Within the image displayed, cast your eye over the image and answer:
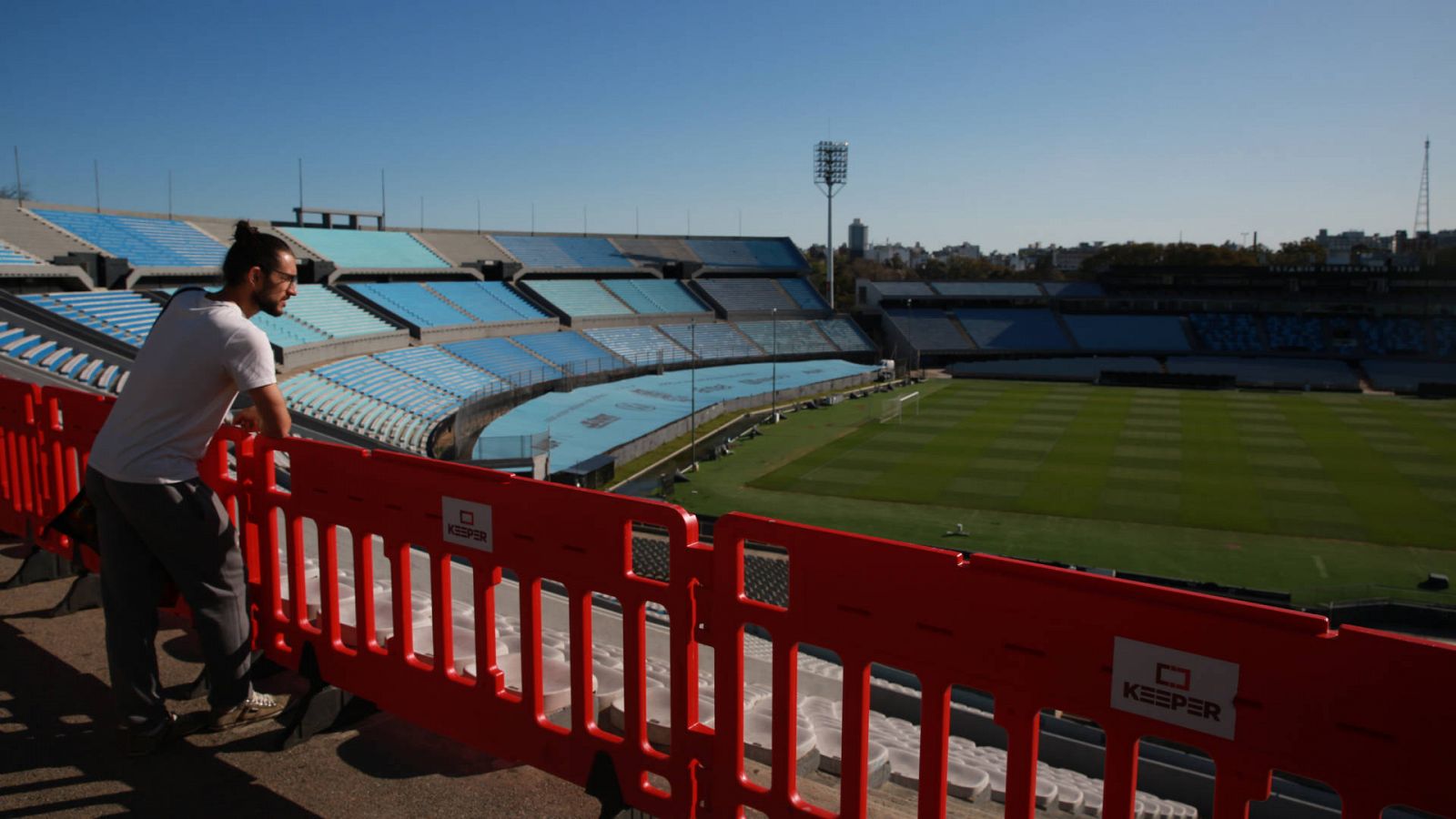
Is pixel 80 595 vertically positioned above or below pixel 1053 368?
above

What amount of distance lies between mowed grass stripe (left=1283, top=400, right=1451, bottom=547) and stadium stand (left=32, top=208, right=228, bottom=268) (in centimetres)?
3652

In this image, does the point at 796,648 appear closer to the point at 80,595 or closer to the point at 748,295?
the point at 80,595

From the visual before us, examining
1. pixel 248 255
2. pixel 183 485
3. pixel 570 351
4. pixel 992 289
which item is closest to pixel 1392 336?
pixel 992 289

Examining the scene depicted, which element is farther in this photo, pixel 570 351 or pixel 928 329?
pixel 928 329

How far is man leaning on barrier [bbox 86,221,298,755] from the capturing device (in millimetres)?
3678

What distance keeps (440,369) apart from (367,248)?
41.5 feet

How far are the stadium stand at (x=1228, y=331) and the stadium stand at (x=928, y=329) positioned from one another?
51.4 ft

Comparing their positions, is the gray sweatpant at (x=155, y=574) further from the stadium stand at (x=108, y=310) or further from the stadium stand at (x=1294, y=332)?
the stadium stand at (x=1294, y=332)

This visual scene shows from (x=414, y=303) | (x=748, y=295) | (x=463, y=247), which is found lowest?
(x=414, y=303)

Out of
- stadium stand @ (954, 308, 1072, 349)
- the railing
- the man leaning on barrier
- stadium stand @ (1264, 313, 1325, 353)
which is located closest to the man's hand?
the railing

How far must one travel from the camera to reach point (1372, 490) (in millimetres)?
26547

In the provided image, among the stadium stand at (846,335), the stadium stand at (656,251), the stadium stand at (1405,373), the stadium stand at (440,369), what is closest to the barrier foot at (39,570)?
Answer: the stadium stand at (440,369)

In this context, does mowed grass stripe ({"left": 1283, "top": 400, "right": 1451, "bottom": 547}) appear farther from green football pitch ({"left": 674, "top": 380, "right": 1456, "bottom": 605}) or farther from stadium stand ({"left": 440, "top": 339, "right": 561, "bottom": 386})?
stadium stand ({"left": 440, "top": 339, "right": 561, "bottom": 386})

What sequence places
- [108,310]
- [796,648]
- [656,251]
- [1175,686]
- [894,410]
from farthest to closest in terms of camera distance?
[656,251] → [894,410] → [108,310] → [796,648] → [1175,686]
